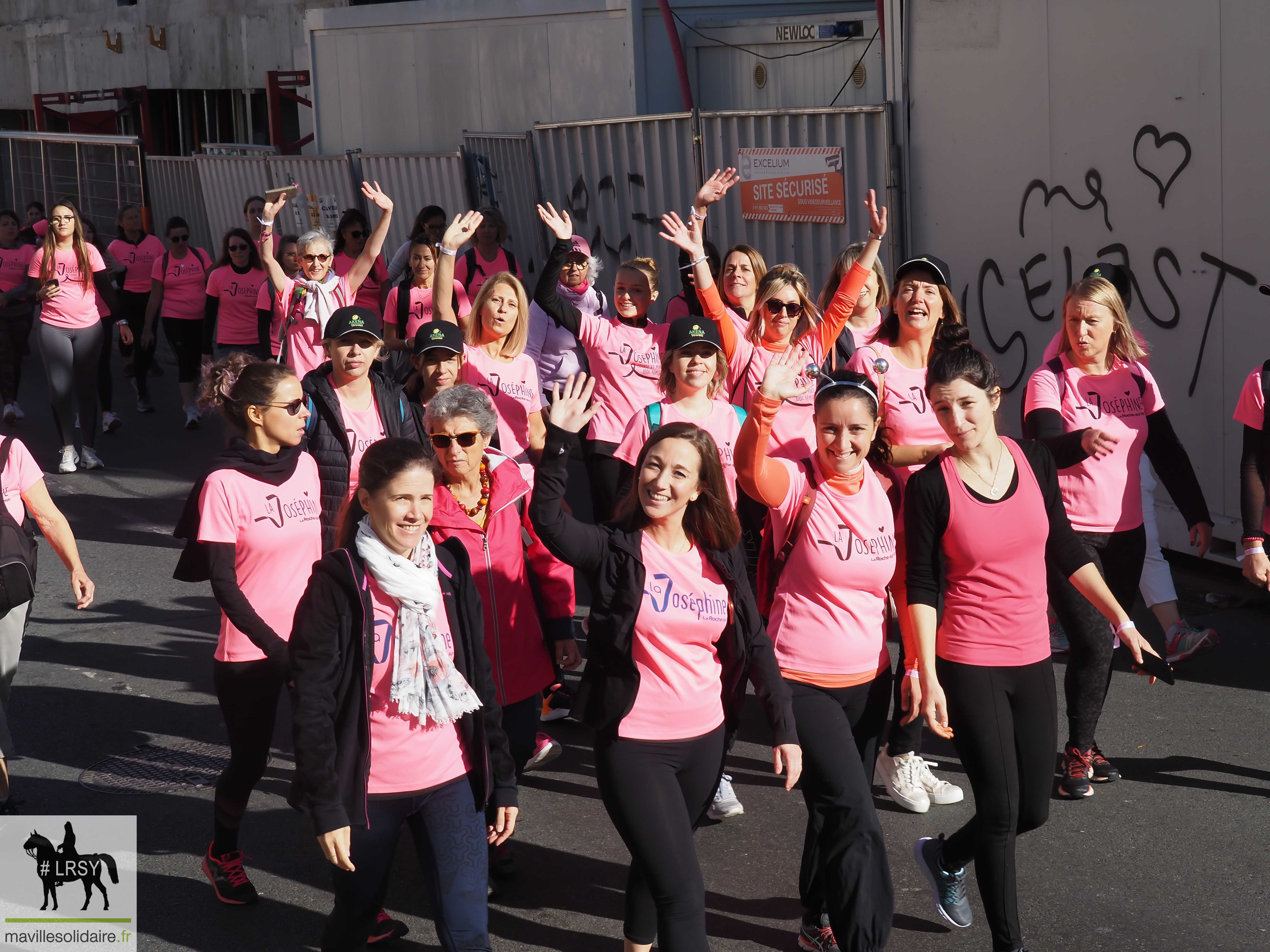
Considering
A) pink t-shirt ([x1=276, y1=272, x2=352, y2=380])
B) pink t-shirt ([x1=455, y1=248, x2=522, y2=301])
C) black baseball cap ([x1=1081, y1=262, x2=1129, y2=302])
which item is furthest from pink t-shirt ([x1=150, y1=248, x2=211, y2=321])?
black baseball cap ([x1=1081, y1=262, x2=1129, y2=302])

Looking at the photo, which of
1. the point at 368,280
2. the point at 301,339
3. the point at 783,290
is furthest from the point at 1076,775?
the point at 368,280

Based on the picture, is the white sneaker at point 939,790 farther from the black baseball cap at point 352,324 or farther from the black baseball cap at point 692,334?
the black baseball cap at point 352,324

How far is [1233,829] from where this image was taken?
4.85 m

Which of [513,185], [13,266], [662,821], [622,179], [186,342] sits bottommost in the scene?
[662,821]

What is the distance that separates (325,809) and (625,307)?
395cm

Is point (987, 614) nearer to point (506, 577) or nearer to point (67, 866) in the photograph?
point (506, 577)

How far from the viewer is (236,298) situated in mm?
11188

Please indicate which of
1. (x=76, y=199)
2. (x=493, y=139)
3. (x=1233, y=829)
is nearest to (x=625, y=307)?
(x=1233, y=829)

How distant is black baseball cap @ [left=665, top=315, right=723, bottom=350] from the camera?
17.4ft

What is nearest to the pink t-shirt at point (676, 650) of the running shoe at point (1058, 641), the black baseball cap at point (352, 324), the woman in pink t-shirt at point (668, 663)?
the woman in pink t-shirt at point (668, 663)

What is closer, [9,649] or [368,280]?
[9,649]

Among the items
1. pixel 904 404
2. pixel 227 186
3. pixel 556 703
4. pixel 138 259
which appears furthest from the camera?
pixel 227 186

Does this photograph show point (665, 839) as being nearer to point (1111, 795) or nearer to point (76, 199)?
point (1111, 795)

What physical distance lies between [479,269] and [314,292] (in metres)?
1.85
